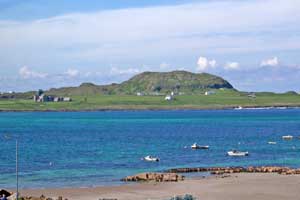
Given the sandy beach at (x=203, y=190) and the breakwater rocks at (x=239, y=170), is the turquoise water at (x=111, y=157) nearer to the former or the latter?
the sandy beach at (x=203, y=190)

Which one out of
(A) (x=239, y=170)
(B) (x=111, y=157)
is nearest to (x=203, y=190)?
(A) (x=239, y=170)

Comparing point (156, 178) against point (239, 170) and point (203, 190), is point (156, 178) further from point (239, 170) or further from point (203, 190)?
point (239, 170)

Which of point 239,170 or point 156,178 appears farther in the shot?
point 239,170

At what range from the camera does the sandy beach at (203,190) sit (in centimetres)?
5538

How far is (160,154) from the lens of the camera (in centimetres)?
10175

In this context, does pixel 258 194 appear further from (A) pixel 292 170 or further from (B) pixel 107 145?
(B) pixel 107 145

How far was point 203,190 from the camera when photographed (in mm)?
59250

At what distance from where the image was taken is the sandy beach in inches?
2180

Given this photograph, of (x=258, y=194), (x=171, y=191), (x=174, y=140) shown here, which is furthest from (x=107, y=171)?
(x=174, y=140)

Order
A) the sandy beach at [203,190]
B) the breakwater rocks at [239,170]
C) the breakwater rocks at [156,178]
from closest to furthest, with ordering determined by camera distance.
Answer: the sandy beach at [203,190]
the breakwater rocks at [156,178]
the breakwater rocks at [239,170]

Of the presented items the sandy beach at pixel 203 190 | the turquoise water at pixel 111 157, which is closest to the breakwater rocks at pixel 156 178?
the sandy beach at pixel 203 190

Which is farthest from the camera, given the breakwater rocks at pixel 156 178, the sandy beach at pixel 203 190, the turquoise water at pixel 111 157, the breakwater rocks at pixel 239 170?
the breakwater rocks at pixel 239 170

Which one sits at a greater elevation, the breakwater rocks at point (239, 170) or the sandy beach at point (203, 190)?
the breakwater rocks at point (239, 170)

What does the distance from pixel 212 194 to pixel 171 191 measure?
13.4 feet
